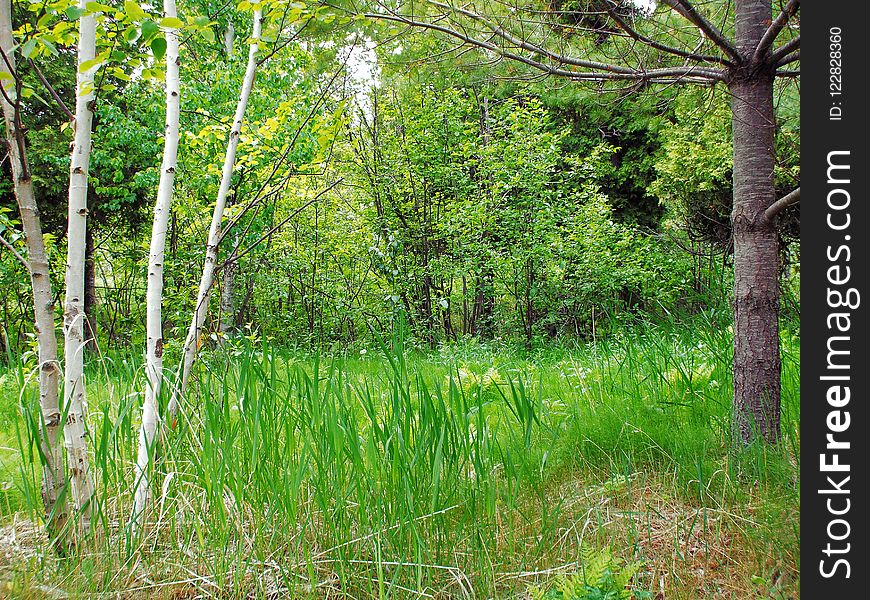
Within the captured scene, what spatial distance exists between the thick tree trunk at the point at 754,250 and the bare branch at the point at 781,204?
32mm

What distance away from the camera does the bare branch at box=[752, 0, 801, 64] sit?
1790mm

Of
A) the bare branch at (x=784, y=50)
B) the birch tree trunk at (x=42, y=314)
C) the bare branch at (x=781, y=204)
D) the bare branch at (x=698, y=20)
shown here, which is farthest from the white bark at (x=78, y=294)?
the bare branch at (x=784, y=50)

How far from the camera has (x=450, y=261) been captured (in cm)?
712

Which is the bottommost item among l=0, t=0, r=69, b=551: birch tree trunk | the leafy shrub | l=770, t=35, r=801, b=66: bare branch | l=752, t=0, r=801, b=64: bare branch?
the leafy shrub

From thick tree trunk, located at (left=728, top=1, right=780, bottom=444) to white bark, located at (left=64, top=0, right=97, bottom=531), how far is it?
218cm

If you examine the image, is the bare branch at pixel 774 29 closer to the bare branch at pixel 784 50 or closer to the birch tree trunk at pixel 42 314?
the bare branch at pixel 784 50

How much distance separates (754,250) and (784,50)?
0.70 m

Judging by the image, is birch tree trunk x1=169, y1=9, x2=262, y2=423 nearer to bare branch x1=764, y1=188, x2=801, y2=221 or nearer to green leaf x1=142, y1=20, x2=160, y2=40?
green leaf x1=142, y1=20, x2=160, y2=40

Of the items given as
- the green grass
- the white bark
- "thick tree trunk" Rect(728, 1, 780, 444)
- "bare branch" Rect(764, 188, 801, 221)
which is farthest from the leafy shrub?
the white bark

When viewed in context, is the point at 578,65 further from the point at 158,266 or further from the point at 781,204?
the point at 158,266

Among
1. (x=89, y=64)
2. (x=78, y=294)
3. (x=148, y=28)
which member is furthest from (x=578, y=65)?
(x=78, y=294)
